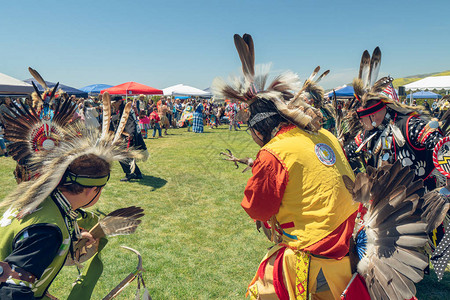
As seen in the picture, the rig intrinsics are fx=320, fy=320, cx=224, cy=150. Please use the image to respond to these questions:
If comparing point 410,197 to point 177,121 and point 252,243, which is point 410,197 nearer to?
point 252,243

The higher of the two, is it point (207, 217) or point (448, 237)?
point (448, 237)

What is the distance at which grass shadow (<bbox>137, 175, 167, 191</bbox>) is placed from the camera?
23.6ft

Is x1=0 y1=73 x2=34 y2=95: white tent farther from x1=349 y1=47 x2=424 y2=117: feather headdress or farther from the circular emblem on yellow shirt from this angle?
the circular emblem on yellow shirt

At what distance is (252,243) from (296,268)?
2583mm

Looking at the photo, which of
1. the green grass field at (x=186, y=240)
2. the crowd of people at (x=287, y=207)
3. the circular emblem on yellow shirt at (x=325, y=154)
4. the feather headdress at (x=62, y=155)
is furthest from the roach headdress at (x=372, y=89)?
the feather headdress at (x=62, y=155)

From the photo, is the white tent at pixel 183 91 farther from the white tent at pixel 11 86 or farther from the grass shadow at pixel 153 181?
the grass shadow at pixel 153 181

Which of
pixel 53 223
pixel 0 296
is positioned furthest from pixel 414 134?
pixel 0 296

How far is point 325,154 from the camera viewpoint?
2.01 meters

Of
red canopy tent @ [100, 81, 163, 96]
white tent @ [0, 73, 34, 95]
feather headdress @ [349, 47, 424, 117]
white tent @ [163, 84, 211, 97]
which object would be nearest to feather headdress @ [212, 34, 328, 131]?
feather headdress @ [349, 47, 424, 117]

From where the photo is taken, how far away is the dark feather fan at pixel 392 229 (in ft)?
5.68

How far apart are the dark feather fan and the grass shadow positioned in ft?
18.5

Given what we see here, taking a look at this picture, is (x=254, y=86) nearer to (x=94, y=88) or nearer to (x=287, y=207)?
(x=287, y=207)

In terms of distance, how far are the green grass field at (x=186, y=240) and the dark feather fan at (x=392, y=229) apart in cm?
183

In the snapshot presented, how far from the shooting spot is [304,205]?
192 cm
